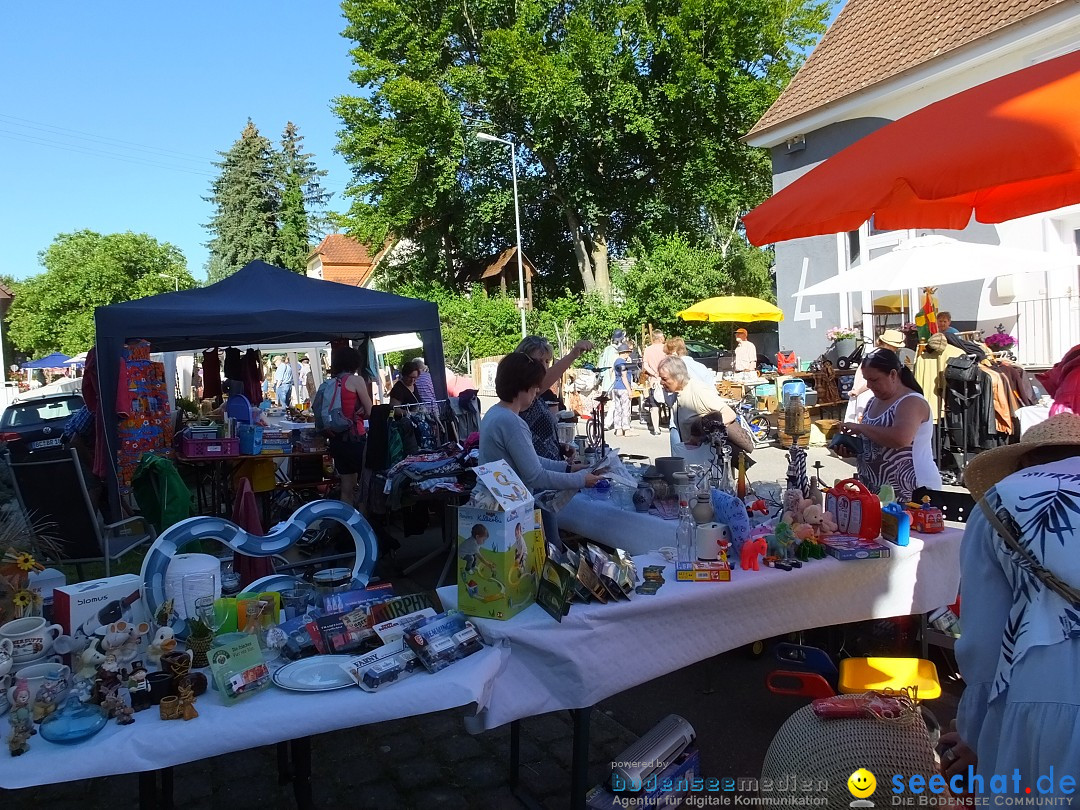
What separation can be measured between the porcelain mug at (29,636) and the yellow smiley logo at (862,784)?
7.29ft

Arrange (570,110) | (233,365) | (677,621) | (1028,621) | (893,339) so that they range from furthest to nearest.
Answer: (570,110)
(233,365)
(893,339)
(677,621)
(1028,621)

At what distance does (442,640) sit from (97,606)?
3.46 ft

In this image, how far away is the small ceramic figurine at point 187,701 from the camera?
6.10 feet

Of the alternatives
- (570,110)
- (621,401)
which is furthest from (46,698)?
(570,110)

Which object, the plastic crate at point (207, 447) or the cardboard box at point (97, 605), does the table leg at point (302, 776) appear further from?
the plastic crate at point (207, 447)

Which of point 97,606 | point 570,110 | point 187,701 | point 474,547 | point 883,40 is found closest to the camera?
point 187,701

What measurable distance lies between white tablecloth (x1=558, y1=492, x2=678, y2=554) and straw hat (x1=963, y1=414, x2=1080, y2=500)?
5.74ft

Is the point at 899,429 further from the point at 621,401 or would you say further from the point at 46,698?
the point at 621,401

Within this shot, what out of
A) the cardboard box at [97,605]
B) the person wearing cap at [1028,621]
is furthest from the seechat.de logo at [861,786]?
the cardboard box at [97,605]

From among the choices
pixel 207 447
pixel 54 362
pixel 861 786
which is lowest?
pixel 861 786

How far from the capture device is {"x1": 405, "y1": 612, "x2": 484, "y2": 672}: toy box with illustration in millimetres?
2127

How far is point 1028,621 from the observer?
148 cm

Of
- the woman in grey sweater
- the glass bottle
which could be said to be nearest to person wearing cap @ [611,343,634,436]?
the woman in grey sweater

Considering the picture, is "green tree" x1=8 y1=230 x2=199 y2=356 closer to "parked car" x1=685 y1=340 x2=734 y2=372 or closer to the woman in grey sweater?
"parked car" x1=685 y1=340 x2=734 y2=372
